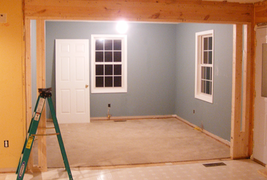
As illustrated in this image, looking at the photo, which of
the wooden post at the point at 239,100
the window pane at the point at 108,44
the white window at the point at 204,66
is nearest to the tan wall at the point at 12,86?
the wooden post at the point at 239,100

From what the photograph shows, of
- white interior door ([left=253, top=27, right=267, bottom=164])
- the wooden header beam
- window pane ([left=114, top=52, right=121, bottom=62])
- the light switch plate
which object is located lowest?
white interior door ([left=253, top=27, right=267, bottom=164])

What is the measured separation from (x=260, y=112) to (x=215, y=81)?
1583mm

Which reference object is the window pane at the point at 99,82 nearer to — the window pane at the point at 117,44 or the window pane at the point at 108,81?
the window pane at the point at 108,81

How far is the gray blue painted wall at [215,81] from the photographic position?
568 cm

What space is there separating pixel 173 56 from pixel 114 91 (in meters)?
1.94

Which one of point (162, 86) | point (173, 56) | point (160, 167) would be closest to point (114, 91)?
point (162, 86)

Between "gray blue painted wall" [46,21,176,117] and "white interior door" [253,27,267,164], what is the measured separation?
12.7 feet

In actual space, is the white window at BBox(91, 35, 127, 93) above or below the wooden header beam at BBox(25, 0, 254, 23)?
below

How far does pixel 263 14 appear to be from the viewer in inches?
176

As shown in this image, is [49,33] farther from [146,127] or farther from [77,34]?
[146,127]

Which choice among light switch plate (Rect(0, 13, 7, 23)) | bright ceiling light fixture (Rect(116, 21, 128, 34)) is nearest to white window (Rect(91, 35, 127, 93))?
bright ceiling light fixture (Rect(116, 21, 128, 34))

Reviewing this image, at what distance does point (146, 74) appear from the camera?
831 cm

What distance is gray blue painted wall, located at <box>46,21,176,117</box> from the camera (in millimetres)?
8133

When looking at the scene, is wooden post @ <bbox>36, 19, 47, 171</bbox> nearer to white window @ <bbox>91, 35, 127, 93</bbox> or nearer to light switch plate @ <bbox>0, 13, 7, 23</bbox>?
light switch plate @ <bbox>0, 13, 7, 23</bbox>
